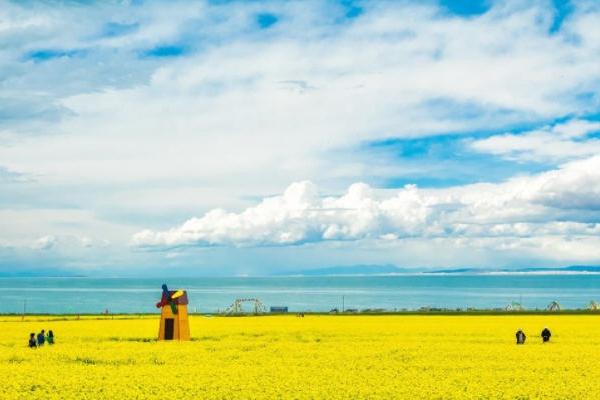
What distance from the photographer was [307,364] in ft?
126

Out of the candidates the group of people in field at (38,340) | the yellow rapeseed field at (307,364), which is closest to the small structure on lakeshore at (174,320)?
the yellow rapeseed field at (307,364)

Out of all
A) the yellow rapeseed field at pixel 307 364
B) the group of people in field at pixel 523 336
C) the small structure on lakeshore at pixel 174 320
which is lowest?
the yellow rapeseed field at pixel 307 364

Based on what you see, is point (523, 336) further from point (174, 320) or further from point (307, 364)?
point (174, 320)

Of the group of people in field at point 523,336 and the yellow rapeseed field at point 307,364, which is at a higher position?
the group of people in field at point 523,336

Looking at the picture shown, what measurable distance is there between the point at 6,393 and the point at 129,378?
18.2 ft

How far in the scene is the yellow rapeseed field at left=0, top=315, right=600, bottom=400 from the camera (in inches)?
1163

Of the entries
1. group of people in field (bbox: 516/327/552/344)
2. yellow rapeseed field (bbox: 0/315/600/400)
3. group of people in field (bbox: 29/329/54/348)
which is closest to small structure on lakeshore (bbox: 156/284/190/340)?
yellow rapeseed field (bbox: 0/315/600/400)

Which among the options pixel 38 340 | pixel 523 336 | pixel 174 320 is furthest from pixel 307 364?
pixel 38 340

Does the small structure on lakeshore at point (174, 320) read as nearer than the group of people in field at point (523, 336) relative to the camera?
No

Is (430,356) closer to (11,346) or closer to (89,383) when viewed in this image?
(89,383)

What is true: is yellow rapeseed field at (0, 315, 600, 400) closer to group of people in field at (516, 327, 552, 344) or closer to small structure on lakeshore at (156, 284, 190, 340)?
group of people in field at (516, 327, 552, 344)

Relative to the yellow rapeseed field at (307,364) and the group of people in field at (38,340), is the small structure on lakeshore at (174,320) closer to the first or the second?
the yellow rapeseed field at (307,364)

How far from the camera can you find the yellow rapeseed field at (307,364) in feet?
96.9

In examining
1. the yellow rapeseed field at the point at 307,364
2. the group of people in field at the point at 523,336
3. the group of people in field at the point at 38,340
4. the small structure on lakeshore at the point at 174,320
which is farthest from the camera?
the small structure on lakeshore at the point at 174,320
